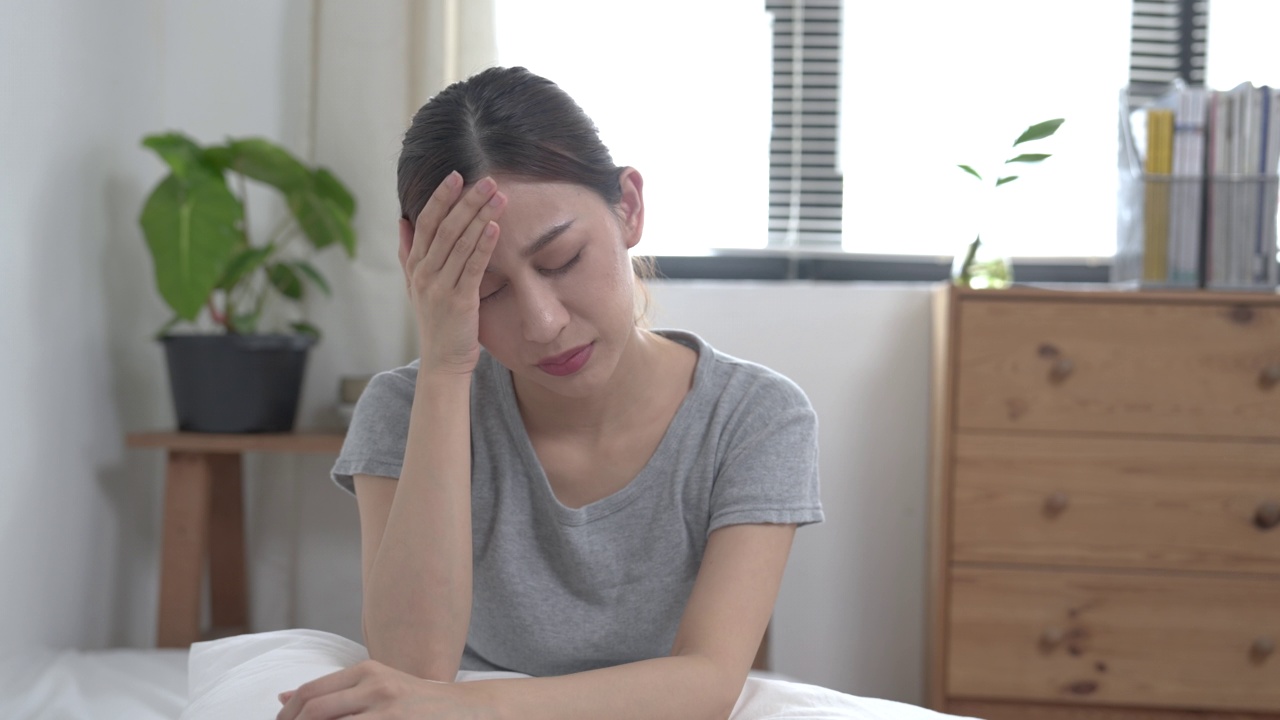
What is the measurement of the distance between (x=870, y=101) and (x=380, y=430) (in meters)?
1.52

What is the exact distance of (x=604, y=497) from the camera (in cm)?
118

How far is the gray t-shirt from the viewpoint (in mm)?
1156

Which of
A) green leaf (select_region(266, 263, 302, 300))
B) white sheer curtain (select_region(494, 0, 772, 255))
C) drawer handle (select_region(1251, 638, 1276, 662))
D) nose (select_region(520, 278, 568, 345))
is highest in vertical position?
white sheer curtain (select_region(494, 0, 772, 255))

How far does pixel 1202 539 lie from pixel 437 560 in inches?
53.2

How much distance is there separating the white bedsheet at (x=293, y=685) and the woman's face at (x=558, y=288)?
336 mm

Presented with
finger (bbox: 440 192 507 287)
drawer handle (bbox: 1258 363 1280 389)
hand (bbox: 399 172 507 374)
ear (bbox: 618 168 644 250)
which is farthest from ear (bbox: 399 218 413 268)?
drawer handle (bbox: 1258 363 1280 389)

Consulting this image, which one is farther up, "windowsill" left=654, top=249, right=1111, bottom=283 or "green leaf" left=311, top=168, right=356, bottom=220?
"green leaf" left=311, top=168, right=356, bottom=220

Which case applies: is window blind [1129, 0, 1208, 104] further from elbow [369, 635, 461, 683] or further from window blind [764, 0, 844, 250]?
elbow [369, 635, 461, 683]

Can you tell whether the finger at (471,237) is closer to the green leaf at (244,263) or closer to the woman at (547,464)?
the woman at (547,464)

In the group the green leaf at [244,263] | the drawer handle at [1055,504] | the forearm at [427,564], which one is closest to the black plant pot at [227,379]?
the green leaf at [244,263]

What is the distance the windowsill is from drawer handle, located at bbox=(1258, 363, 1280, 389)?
0.61 meters

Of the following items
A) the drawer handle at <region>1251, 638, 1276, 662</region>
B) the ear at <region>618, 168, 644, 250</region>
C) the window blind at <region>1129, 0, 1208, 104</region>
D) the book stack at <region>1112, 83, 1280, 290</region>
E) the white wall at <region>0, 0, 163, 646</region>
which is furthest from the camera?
the window blind at <region>1129, 0, 1208, 104</region>

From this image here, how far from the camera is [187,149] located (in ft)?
6.03

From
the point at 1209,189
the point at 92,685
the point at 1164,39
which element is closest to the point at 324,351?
the point at 92,685
